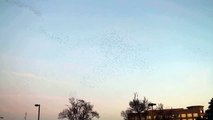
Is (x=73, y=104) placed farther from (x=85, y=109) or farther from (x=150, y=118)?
(x=150, y=118)

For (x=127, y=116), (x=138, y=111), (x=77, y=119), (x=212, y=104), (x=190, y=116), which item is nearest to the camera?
(x=212, y=104)

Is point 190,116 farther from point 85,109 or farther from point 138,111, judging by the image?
point 138,111

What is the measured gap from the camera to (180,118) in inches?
5556

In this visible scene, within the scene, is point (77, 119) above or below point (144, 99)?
below

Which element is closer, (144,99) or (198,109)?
(144,99)

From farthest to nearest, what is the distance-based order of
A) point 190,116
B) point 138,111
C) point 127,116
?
point 190,116, point 127,116, point 138,111

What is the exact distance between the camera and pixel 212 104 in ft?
139

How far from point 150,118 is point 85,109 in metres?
62.2

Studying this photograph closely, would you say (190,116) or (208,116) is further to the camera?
(190,116)

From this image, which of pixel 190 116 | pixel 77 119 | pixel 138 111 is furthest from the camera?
pixel 190 116

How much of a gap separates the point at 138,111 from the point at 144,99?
506 cm

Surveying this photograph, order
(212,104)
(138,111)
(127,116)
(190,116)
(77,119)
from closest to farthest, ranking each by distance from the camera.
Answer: (212,104) → (138,111) → (77,119) → (127,116) → (190,116)

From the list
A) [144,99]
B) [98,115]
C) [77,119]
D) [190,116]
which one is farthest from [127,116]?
[190,116]

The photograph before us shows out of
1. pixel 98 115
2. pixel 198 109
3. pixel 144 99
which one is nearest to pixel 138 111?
pixel 144 99
